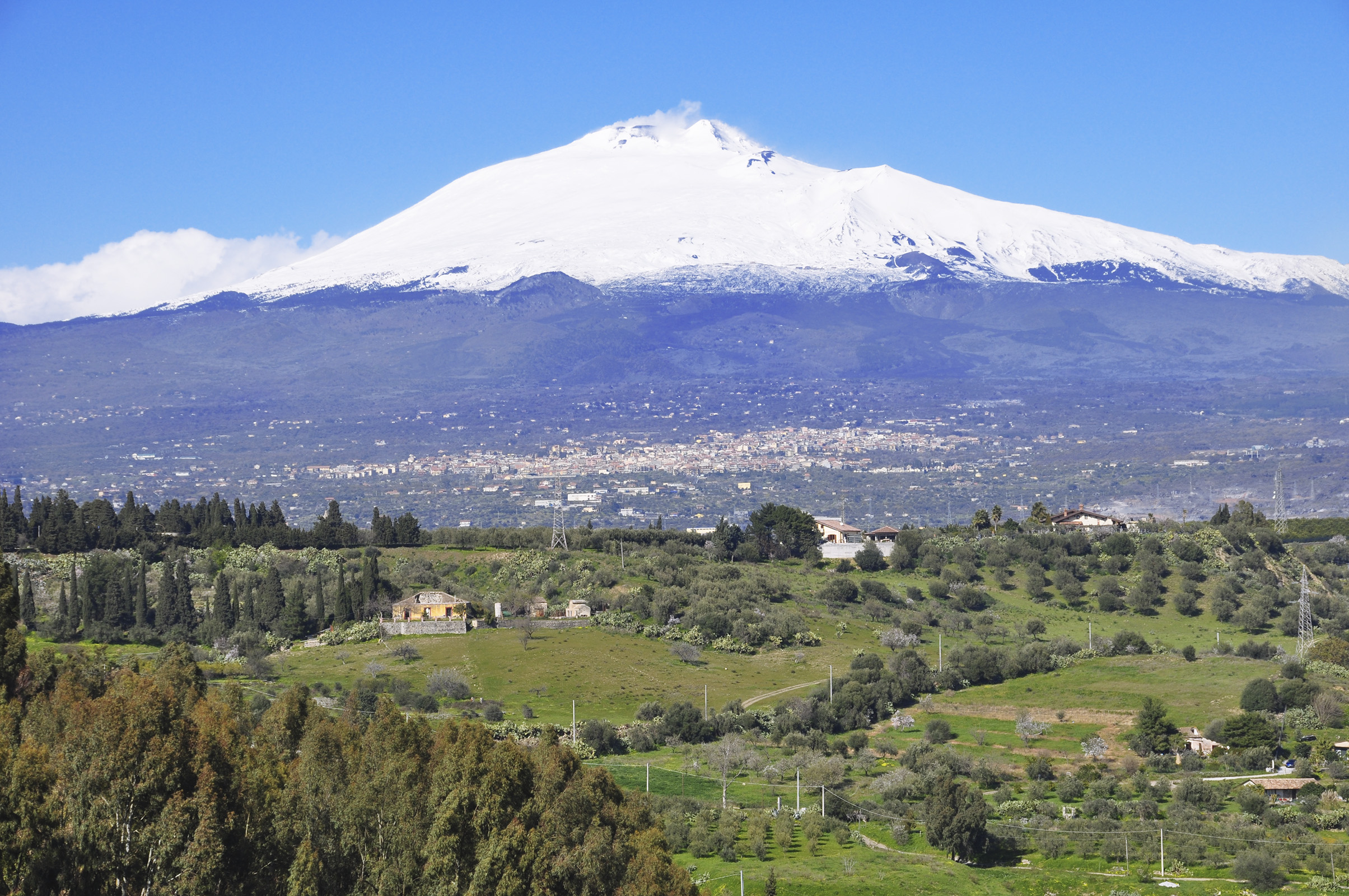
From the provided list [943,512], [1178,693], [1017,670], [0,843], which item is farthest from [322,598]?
[943,512]

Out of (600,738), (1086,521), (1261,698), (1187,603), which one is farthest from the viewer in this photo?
(1086,521)

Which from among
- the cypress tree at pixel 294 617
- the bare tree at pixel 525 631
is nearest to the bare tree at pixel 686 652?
the bare tree at pixel 525 631

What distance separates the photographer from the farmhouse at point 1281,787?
40562 millimetres

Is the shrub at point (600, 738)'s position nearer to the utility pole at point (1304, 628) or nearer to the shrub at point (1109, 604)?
the utility pole at point (1304, 628)

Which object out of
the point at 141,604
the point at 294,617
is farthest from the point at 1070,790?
the point at 141,604

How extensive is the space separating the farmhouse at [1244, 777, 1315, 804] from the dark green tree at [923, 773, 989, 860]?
8.47 meters

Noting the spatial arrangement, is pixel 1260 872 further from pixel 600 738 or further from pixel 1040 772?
pixel 600 738

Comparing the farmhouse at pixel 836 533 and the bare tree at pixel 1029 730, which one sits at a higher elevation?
the farmhouse at pixel 836 533

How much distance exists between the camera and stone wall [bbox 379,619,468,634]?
63094 millimetres

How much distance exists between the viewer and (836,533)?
96938 millimetres

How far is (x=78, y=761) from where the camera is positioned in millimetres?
22438

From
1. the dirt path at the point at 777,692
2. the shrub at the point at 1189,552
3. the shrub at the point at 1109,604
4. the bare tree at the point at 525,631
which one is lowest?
the dirt path at the point at 777,692

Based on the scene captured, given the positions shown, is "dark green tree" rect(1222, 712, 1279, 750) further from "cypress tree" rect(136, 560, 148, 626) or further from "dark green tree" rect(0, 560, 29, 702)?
"cypress tree" rect(136, 560, 148, 626)

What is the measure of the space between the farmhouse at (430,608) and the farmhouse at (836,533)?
32008mm
